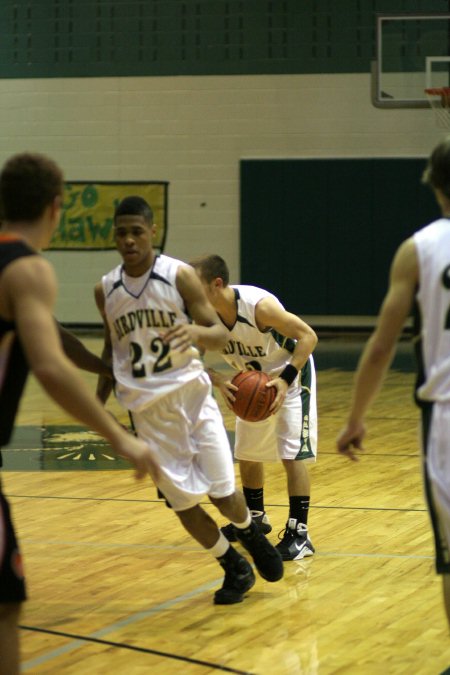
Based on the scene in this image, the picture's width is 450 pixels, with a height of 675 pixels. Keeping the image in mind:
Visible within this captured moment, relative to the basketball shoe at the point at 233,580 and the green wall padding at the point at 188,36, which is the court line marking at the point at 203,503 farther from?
the green wall padding at the point at 188,36

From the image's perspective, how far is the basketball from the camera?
5641mm

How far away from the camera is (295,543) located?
5.94m

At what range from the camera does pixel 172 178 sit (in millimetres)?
19016

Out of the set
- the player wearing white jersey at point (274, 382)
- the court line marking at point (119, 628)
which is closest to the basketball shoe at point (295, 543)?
the player wearing white jersey at point (274, 382)

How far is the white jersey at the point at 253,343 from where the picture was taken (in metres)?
5.90

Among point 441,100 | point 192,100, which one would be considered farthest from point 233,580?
point 192,100

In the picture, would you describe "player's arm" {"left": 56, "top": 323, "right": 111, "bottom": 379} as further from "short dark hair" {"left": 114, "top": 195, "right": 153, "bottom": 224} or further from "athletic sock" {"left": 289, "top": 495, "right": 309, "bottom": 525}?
"athletic sock" {"left": 289, "top": 495, "right": 309, "bottom": 525}

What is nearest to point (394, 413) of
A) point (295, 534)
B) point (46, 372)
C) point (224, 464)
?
point (295, 534)

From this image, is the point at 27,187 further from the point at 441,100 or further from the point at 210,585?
the point at 441,100

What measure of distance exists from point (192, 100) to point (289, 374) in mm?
13640

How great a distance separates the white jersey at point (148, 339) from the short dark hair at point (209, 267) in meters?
0.71

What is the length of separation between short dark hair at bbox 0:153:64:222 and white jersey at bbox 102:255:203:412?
68.9 inches

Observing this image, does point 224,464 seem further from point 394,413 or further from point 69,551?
point 394,413

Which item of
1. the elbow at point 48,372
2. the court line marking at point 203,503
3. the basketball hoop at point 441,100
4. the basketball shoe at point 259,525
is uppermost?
the basketball hoop at point 441,100
